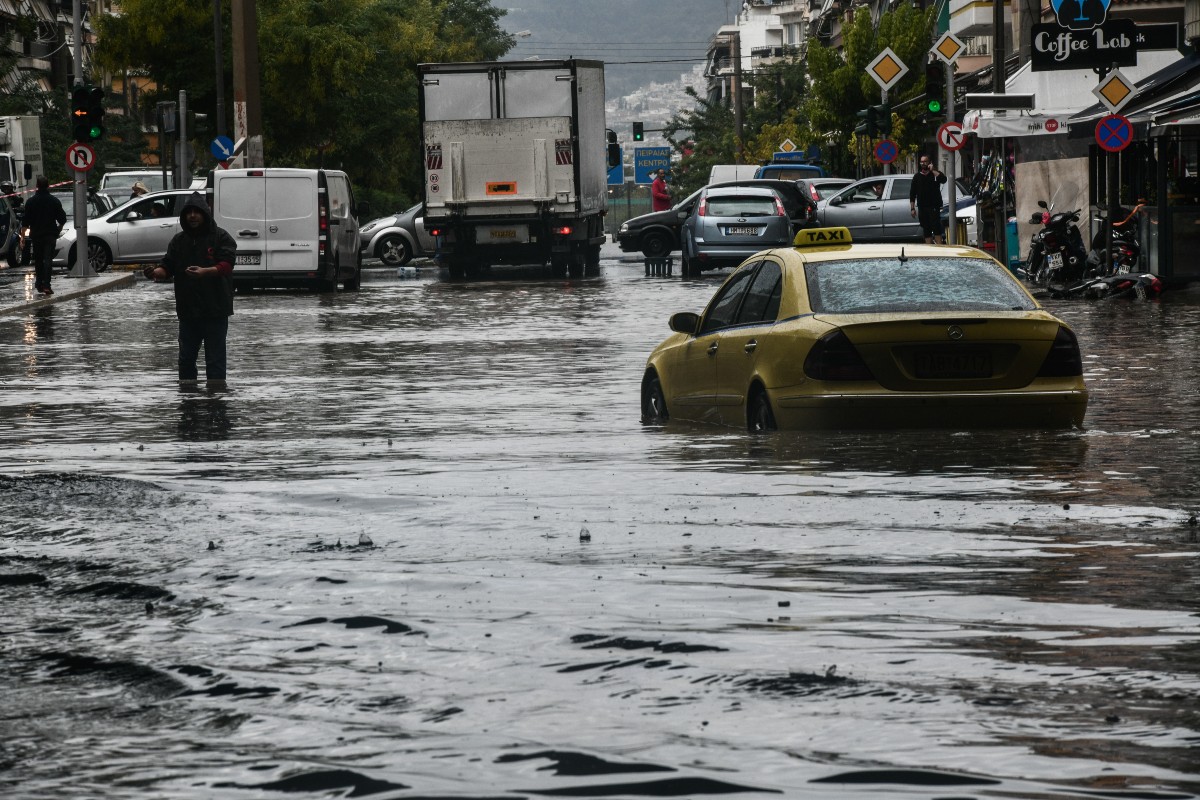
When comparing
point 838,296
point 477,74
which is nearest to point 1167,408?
point 838,296

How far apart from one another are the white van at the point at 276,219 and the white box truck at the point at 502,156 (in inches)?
144

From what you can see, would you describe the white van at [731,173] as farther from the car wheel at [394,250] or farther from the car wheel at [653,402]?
the car wheel at [653,402]

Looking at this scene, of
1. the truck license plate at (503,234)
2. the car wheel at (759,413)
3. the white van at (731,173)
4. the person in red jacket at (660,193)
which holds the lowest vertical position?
the car wheel at (759,413)

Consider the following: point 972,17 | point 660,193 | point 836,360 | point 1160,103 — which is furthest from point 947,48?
point 836,360

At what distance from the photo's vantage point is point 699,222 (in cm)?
4006

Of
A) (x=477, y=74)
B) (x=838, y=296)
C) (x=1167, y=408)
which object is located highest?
(x=477, y=74)

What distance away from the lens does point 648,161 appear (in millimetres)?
94250

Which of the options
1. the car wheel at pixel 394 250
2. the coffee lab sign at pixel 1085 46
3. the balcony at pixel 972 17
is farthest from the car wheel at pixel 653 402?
the balcony at pixel 972 17

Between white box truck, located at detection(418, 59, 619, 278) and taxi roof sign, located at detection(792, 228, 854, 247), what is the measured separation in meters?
26.1

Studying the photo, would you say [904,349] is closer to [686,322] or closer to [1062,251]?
[686,322]

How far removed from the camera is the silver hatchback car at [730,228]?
39.9 meters

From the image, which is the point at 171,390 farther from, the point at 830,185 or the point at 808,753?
the point at 830,185

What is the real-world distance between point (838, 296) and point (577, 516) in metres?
3.11

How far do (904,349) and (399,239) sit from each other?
1521 inches
